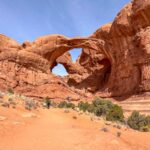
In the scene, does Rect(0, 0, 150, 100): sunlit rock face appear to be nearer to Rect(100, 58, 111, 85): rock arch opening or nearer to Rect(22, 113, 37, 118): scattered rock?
Rect(100, 58, 111, 85): rock arch opening

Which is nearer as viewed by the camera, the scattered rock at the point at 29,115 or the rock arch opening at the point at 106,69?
the scattered rock at the point at 29,115

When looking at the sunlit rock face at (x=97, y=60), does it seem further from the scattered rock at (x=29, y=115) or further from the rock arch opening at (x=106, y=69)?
the scattered rock at (x=29, y=115)

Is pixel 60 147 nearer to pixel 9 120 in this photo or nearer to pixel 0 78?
pixel 9 120

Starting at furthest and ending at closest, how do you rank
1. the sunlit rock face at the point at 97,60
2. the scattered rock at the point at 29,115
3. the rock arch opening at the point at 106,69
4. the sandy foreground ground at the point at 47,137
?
the rock arch opening at the point at 106,69 → the sunlit rock face at the point at 97,60 → the scattered rock at the point at 29,115 → the sandy foreground ground at the point at 47,137

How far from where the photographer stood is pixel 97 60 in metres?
48.9

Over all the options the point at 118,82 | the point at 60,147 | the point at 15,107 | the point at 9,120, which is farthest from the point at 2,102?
the point at 118,82

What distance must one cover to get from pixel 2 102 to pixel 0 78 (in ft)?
83.8

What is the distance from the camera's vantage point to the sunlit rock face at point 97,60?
33906mm

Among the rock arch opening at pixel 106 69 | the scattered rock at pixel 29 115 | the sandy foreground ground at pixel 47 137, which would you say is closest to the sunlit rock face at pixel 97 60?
the rock arch opening at pixel 106 69

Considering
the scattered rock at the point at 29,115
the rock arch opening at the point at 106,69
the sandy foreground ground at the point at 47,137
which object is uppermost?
the rock arch opening at the point at 106,69

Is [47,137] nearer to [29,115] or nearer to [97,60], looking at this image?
[29,115]

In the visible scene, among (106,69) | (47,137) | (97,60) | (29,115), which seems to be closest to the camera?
(47,137)

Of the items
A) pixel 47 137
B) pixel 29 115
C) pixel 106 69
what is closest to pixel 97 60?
pixel 106 69

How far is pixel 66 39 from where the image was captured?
1726 inches
